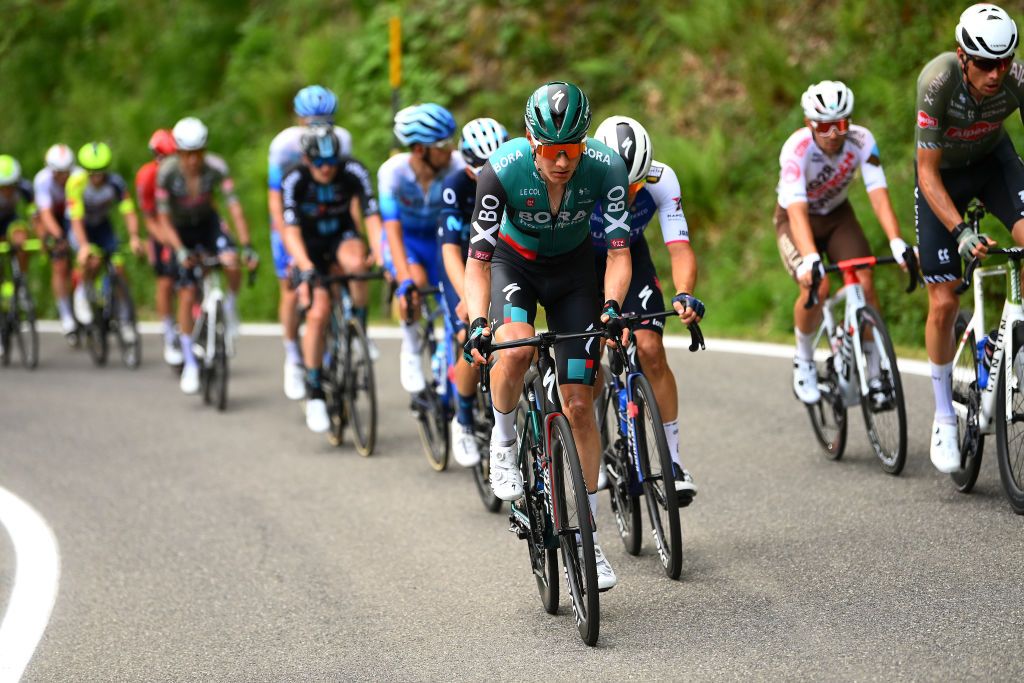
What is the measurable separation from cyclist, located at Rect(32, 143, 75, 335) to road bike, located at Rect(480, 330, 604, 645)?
1060cm

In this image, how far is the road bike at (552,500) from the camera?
5.08 metres

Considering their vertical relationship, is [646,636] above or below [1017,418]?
below

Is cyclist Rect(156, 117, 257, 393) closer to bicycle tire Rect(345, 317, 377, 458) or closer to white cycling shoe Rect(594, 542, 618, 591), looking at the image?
bicycle tire Rect(345, 317, 377, 458)

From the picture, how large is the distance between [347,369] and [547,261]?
4012 mm

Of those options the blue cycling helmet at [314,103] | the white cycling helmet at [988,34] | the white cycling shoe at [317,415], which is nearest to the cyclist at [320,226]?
the white cycling shoe at [317,415]

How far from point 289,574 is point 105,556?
1.22m

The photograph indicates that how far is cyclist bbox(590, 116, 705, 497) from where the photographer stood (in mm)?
6133

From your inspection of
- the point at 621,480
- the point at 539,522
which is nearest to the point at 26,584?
the point at 539,522

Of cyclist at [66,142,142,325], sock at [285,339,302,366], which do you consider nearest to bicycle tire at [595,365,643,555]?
sock at [285,339,302,366]

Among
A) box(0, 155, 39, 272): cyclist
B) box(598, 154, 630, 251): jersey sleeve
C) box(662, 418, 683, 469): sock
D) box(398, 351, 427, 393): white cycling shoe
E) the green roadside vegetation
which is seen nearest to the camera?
box(598, 154, 630, 251): jersey sleeve

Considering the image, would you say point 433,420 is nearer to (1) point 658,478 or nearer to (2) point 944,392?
(1) point 658,478

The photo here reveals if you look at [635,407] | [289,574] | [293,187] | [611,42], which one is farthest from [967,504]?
[611,42]

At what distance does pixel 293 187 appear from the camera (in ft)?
31.2

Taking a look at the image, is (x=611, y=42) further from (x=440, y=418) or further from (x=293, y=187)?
(x=440, y=418)
